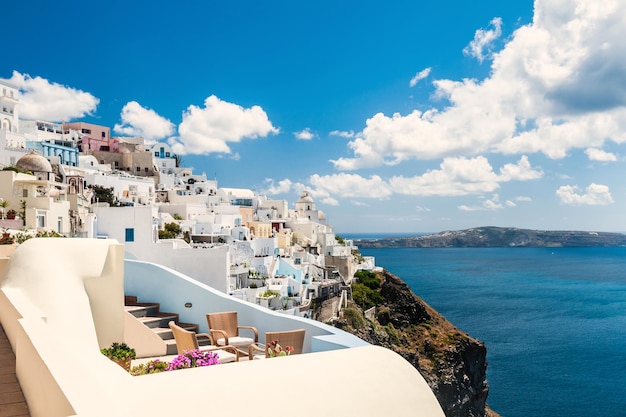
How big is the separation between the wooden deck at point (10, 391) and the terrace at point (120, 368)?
Result: 7 centimetres

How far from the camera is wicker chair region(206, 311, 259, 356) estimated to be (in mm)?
6082

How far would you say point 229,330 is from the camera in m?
6.40

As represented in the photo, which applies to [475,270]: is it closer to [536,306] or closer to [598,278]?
[598,278]

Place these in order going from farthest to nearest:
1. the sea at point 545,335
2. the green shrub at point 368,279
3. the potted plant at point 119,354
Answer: the green shrub at point 368,279 < the sea at point 545,335 < the potted plant at point 119,354

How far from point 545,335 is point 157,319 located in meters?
55.8

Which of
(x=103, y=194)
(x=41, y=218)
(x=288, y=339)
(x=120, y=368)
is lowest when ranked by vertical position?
(x=288, y=339)

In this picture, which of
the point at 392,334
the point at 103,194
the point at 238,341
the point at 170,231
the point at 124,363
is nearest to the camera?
the point at 124,363

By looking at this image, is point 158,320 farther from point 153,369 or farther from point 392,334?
point 392,334

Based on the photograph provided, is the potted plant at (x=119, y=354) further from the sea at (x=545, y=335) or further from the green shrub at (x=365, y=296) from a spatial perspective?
the green shrub at (x=365, y=296)

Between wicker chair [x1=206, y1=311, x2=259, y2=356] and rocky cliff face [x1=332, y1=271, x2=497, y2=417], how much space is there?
31.9 m

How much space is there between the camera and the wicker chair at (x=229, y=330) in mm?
6082

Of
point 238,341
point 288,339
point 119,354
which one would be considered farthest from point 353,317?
point 119,354

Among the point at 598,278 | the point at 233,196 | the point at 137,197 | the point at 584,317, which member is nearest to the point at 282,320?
the point at 137,197

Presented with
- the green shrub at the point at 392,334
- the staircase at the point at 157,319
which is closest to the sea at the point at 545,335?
the green shrub at the point at 392,334
